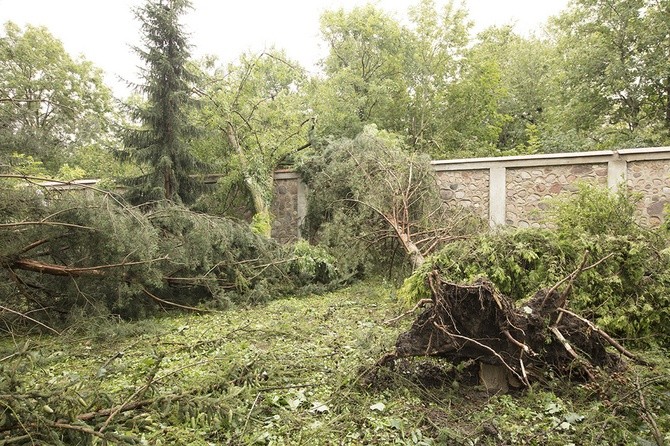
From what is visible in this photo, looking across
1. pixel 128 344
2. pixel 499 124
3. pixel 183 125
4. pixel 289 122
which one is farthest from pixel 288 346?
pixel 499 124

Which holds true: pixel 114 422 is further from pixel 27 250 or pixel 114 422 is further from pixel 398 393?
pixel 27 250

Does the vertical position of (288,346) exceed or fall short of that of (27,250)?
it falls short

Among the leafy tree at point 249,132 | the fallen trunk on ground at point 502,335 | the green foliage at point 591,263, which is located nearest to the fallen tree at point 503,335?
the fallen trunk on ground at point 502,335

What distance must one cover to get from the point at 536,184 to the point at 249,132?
6.17 metres

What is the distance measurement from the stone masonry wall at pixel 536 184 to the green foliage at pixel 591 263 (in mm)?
2749

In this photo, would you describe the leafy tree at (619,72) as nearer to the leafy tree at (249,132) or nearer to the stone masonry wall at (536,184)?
the stone masonry wall at (536,184)

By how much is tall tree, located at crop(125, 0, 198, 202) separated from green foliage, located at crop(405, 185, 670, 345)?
5833mm

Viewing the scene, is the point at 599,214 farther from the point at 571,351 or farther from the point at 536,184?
the point at 536,184

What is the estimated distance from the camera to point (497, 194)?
8359 millimetres

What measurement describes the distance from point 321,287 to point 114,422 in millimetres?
4796

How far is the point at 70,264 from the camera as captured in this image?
4.82 metres

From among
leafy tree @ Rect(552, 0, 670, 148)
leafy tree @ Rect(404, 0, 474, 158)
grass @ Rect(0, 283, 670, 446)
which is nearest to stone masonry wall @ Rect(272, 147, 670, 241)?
grass @ Rect(0, 283, 670, 446)

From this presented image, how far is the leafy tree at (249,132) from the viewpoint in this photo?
31.0 feet

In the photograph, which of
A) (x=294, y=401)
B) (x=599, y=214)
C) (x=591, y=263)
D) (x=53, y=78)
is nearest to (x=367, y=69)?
(x=599, y=214)
